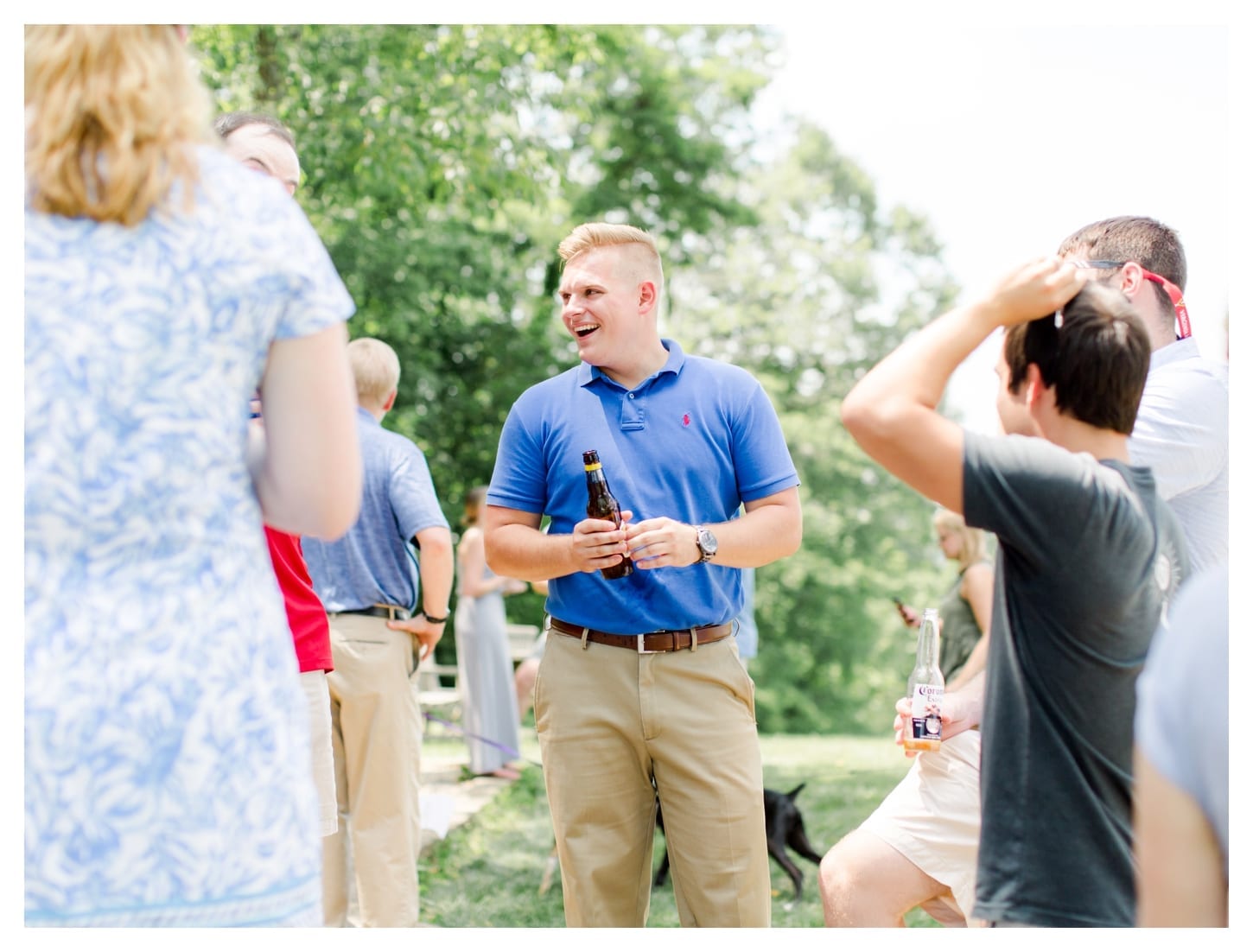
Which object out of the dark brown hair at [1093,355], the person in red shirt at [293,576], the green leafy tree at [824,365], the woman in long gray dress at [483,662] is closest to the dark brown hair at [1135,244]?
the dark brown hair at [1093,355]

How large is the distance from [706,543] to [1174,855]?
1718 mm

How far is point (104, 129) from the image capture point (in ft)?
5.31

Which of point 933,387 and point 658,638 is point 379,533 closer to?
point 658,638

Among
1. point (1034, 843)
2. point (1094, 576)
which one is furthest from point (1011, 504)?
point (1034, 843)

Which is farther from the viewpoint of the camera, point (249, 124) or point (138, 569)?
point (249, 124)

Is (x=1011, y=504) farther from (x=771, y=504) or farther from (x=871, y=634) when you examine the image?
(x=871, y=634)

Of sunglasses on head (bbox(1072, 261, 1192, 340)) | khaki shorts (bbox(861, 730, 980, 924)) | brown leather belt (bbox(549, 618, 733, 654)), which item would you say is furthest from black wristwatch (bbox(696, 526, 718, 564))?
sunglasses on head (bbox(1072, 261, 1192, 340))

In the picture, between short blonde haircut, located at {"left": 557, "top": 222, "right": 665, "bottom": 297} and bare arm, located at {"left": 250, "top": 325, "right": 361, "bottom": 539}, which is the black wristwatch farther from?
bare arm, located at {"left": 250, "top": 325, "right": 361, "bottom": 539}

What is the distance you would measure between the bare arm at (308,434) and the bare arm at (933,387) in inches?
30.9

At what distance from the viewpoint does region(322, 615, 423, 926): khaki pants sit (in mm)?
4277

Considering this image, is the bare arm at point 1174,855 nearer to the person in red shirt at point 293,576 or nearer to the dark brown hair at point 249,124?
the person in red shirt at point 293,576

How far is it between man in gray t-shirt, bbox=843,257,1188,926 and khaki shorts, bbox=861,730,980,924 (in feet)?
3.08

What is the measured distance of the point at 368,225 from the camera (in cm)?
1281

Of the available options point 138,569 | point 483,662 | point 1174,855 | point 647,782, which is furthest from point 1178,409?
point 483,662
